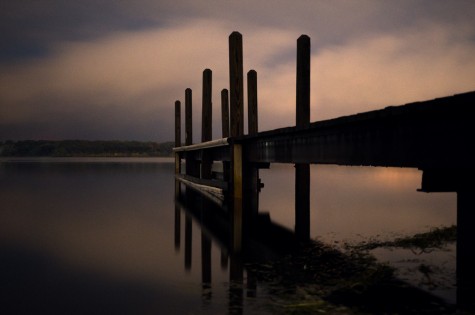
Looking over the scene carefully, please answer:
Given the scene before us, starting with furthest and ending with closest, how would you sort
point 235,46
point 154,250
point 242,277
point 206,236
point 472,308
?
point 235,46 < point 206,236 < point 154,250 < point 242,277 < point 472,308

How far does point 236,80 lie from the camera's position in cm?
1736

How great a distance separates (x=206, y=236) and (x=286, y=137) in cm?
324

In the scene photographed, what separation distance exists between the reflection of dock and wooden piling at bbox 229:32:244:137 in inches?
1.5

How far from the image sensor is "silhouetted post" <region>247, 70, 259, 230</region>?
15.8 meters

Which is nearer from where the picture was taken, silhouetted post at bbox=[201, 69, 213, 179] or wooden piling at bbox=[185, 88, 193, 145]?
silhouetted post at bbox=[201, 69, 213, 179]

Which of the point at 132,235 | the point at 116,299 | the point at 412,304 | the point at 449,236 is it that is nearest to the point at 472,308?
the point at 412,304

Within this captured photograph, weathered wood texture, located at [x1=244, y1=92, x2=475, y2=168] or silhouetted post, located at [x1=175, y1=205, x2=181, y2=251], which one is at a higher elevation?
weathered wood texture, located at [x1=244, y1=92, x2=475, y2=168]

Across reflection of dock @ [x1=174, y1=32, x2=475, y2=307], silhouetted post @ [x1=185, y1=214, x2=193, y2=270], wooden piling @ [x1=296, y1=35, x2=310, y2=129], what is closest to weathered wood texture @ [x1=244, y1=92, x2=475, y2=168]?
reflection of dock @ [x1=174, y1=32, x2=475, y2=307]

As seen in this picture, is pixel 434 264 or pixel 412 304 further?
pixel 434 264

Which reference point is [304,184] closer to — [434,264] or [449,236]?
[449,236]

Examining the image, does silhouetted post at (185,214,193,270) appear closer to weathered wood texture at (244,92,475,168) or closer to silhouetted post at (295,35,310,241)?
silhouetted post at (295,35,310,241)

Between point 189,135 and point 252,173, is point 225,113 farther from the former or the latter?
point 252,173

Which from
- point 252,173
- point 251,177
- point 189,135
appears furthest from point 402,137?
point 189,135

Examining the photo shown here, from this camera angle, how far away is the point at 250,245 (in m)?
9.82
